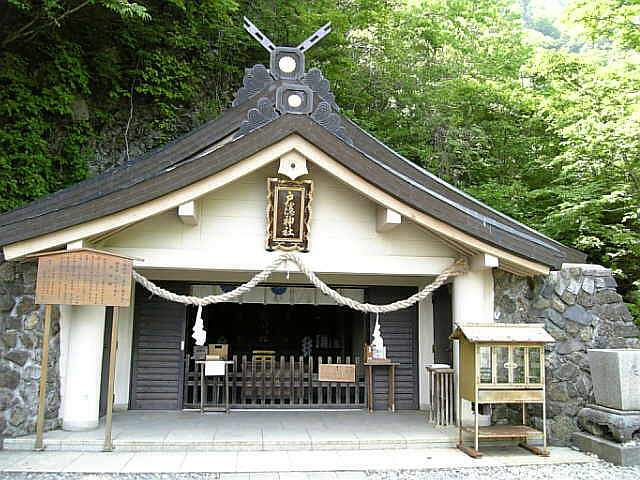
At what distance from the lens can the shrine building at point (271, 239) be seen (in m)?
6.47

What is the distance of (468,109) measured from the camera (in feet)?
49.6

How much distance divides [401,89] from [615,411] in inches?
448

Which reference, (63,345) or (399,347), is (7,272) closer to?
(63,345)

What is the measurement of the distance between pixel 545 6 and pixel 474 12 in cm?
1865

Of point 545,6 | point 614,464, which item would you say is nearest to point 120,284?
point 614,464

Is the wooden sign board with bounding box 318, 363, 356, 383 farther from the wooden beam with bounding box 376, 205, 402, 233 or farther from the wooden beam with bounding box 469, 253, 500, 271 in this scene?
the wooden beam with bounding box 469, 253, 500, 271

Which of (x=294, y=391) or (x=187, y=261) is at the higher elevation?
(x=187, y=261)

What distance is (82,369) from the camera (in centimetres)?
676

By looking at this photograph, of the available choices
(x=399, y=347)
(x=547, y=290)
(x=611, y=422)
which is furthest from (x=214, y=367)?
(x=611, y=422)

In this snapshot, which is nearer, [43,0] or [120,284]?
[120,284]

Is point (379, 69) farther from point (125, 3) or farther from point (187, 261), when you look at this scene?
point (187, 261)

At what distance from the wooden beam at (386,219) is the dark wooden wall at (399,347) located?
2.36 m

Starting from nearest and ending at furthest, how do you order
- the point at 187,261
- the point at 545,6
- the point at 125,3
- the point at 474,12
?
the point at 187,261
the point at 125,3
the point at 474,12
the point at 545,6

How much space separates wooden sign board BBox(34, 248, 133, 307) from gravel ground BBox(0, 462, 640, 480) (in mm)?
1865
